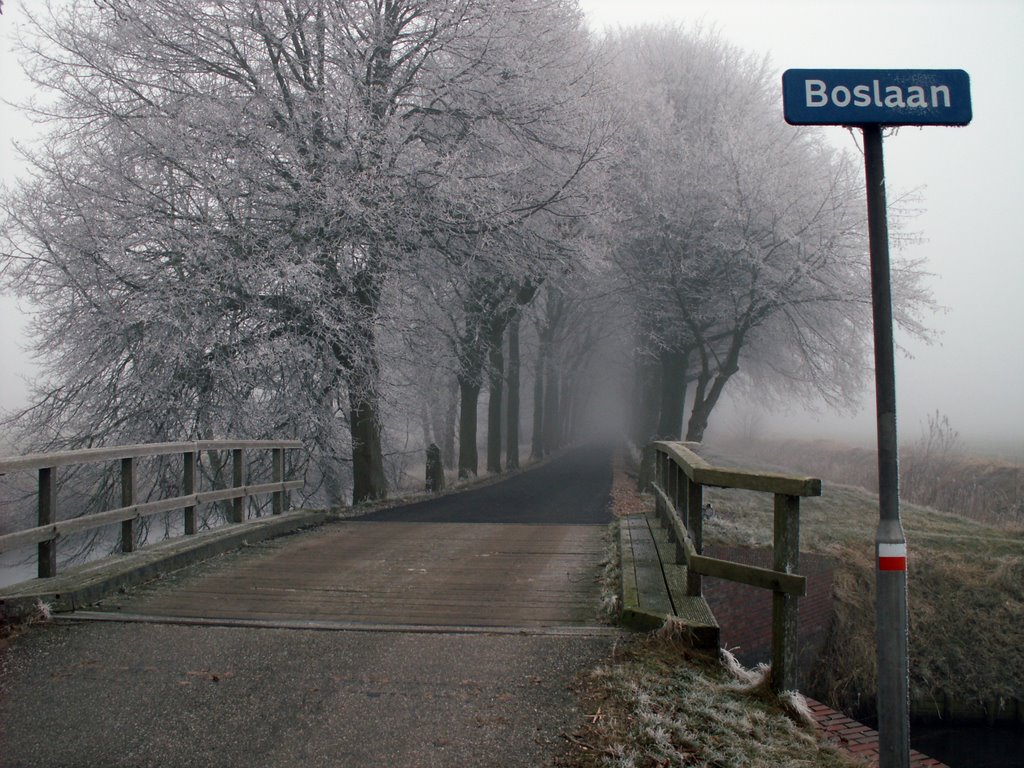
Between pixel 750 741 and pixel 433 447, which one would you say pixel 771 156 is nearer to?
pixel 433 447

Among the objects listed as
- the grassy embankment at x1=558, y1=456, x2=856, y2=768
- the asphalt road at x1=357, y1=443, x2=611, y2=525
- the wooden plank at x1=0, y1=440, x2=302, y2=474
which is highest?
the wooden plank at x1=0, y1=440, x2=302, y2=474

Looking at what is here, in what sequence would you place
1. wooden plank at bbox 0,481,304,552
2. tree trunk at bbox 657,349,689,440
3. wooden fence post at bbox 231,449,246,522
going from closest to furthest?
wooden plank at bbox 0,481,304,552 < wooden fence post at bbox 231,449,246,522 < tree trunk at bbox 657,349,689,440

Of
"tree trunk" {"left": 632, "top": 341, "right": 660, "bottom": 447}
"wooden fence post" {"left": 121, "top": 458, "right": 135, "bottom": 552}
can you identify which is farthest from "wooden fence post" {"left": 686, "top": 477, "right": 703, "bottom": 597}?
"tree trunk" {"left": 632, "top": 341, "right": 660, "bottom": 447}

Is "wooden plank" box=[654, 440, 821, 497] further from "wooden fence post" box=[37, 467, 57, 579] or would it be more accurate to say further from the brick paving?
"wooden fence post" box=[37, 467, 57, 579]

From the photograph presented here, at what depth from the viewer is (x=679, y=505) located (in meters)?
7.69

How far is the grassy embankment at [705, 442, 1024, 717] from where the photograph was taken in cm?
1162

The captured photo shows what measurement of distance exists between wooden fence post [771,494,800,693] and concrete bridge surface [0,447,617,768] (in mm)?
1072

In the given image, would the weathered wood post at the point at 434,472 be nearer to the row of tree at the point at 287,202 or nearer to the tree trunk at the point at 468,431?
the row of tree at the point at 287,202

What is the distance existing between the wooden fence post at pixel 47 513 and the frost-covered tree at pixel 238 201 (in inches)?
236

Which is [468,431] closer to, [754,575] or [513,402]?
[513,402]

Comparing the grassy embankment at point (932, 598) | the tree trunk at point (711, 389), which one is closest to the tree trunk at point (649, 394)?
the tree trunk at point (711, 389)

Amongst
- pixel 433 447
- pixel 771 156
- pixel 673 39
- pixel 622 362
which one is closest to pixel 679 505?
pixel 433 447

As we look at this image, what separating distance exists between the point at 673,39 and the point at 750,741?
28.1 meters

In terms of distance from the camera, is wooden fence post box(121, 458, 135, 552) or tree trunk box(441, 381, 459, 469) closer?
wooden fence post box(121, 458, 135, 552)
